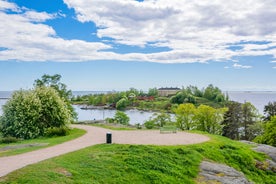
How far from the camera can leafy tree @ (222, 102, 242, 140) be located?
4328 centimetres

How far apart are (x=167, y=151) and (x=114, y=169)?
4.14m

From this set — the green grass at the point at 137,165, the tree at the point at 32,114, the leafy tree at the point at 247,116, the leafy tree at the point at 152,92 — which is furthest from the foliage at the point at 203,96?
the green grass at the point at 137,165

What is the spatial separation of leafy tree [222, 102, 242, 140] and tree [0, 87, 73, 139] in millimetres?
26561

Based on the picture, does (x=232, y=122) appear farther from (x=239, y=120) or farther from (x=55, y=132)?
(x=55, y=132)

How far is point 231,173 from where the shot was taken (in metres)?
15.1

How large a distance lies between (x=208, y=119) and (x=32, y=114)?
26.3m

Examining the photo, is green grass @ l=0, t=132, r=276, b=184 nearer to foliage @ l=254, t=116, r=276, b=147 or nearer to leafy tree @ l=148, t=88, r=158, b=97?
foliage @ l=254, t=116, r=276, b=147

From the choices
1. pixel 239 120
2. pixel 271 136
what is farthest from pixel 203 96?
pixel 271 136

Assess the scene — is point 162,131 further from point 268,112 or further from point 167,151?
point 268,112

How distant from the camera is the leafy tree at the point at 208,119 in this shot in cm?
4134

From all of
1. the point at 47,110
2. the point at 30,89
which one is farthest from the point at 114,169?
the point at 30,89

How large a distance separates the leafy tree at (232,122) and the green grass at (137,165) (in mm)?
25089

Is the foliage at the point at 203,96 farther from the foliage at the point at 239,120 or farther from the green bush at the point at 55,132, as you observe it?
the green bush at the point at 55,132

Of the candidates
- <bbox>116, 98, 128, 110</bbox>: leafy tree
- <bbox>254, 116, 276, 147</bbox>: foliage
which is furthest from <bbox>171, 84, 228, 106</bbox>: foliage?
<bbox>254, 116, 276, 147</bbox>: foliage
